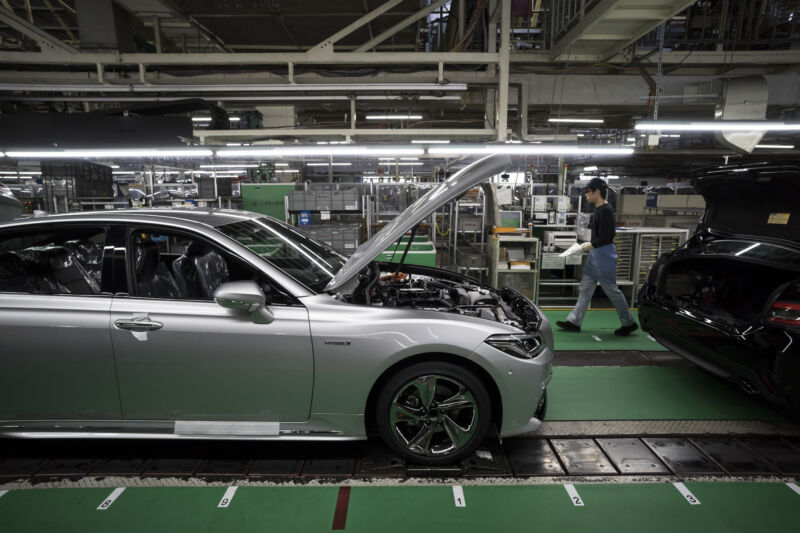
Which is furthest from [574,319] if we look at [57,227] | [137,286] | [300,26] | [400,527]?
[300,26]

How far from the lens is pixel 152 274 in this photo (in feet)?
9.33

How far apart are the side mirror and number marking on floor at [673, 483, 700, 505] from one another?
2470mm

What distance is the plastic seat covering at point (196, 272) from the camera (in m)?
2.93

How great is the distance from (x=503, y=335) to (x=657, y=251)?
5346mm

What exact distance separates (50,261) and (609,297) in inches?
208

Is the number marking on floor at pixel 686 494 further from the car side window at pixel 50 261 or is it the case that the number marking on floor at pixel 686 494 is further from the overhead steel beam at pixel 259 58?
the overhead steel beam at pixel 259 58

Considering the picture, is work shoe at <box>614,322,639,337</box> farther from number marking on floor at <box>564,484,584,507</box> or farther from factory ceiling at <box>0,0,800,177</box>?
number marking on floor at <box>564,484,584,507</box>

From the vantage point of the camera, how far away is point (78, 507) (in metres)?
2.24

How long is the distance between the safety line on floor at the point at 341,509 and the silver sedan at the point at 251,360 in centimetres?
28

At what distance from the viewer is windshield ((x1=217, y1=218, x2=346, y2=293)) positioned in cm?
266

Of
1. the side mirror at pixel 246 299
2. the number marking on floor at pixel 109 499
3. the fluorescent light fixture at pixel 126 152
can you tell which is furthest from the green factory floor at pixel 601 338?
the fluorescent light fixture at pixel 126 152

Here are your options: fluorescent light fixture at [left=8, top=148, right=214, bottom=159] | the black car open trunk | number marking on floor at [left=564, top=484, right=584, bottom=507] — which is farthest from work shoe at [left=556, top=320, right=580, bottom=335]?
fluorescent light fixture at [left=8, top=148, right=214, bottom=159]

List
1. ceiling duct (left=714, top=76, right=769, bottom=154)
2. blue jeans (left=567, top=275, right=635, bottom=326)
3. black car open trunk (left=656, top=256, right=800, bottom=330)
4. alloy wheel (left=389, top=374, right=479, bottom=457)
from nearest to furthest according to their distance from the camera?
1. alloy wheel (left=389, top=374, right=479, bottom=457)
2. black car open trunk (left=656, top=256, right=800, bottom=330)
3. blue jeans (left=567, top=275, right=635, bottom=326)
4. ceiling duct (left=714, top=76, right=769, bottom=154)

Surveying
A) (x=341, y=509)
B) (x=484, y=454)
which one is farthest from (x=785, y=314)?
(x=341, y=509)
